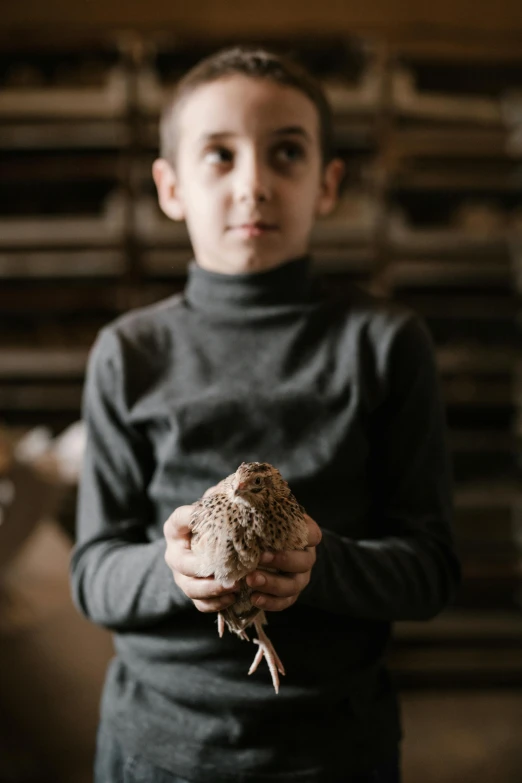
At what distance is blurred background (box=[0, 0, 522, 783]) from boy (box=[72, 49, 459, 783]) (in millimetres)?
1528

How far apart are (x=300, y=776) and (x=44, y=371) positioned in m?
2.04

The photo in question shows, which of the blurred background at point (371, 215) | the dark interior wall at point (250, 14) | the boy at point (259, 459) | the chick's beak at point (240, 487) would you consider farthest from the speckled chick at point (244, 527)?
the dark interior wall at point (250, 14)

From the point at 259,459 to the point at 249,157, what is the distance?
31 cm

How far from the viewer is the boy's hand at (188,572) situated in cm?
56

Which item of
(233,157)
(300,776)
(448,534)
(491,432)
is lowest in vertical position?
(491,432)

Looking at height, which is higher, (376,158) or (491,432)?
(376,158)

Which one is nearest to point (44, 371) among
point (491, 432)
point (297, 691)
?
point (491, 432)

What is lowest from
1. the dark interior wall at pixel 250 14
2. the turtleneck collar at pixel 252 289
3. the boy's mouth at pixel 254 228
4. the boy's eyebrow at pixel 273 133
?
the turtleneck collar at pixel 252 289

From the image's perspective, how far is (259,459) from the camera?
2.44 feet

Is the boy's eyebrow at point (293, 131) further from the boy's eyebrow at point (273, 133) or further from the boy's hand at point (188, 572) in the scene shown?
the boy's hand at point (188, 572)

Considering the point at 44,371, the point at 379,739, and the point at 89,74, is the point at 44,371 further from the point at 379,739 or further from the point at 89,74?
the point at 379,739

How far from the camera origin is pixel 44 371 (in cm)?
253

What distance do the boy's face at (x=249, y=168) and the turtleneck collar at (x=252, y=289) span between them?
0.02m

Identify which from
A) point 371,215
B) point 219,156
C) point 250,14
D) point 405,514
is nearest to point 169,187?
point 219,156
